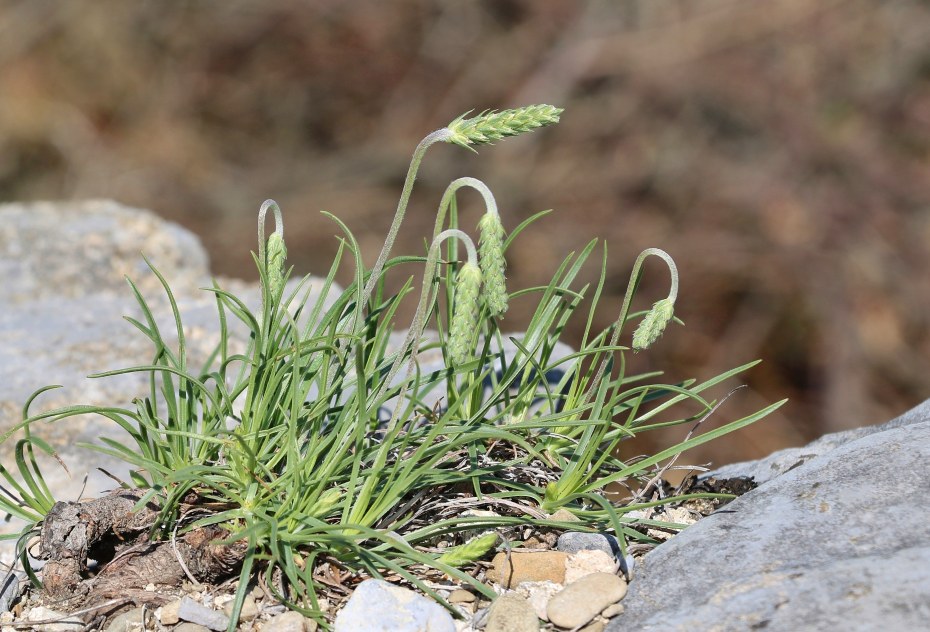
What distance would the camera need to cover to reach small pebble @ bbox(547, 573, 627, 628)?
1.95 metres

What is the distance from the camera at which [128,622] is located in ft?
6.78

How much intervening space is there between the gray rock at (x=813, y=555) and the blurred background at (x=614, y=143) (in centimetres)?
411

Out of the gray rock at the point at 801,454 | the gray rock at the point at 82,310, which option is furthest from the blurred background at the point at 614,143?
the gray rock at the point at 801,454

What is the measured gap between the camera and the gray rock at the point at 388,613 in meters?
1.89

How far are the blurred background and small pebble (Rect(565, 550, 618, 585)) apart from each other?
164 inches

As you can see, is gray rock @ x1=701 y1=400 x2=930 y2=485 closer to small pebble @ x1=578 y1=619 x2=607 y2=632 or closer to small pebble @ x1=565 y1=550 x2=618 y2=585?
small pebble @ x1=565 y1=550 x2=618 y2=585

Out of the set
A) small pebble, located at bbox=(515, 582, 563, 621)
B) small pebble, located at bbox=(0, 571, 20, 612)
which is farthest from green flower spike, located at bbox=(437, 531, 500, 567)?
small pebble, located at bbox=(0, 571, 20, 612)

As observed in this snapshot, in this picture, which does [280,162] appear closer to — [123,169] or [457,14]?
[123,169]

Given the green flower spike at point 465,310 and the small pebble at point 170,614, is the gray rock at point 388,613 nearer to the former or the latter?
the small pebble at point 170,614

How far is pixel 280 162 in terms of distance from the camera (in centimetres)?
814

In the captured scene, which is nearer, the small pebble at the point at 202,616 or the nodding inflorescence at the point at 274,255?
the small pebble at the point at 202,616

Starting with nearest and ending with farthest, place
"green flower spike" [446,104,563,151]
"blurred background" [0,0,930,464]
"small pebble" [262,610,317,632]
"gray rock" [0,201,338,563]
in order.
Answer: "green flower spike" [446,104,563,151] → "small pebble" [262,610,317,632] → "gray rock" [0,201,338,563] → "blurred background" [0,0,930,464]

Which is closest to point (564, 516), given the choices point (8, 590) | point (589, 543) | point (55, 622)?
point (589, 543)

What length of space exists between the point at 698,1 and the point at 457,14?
1.96 m
